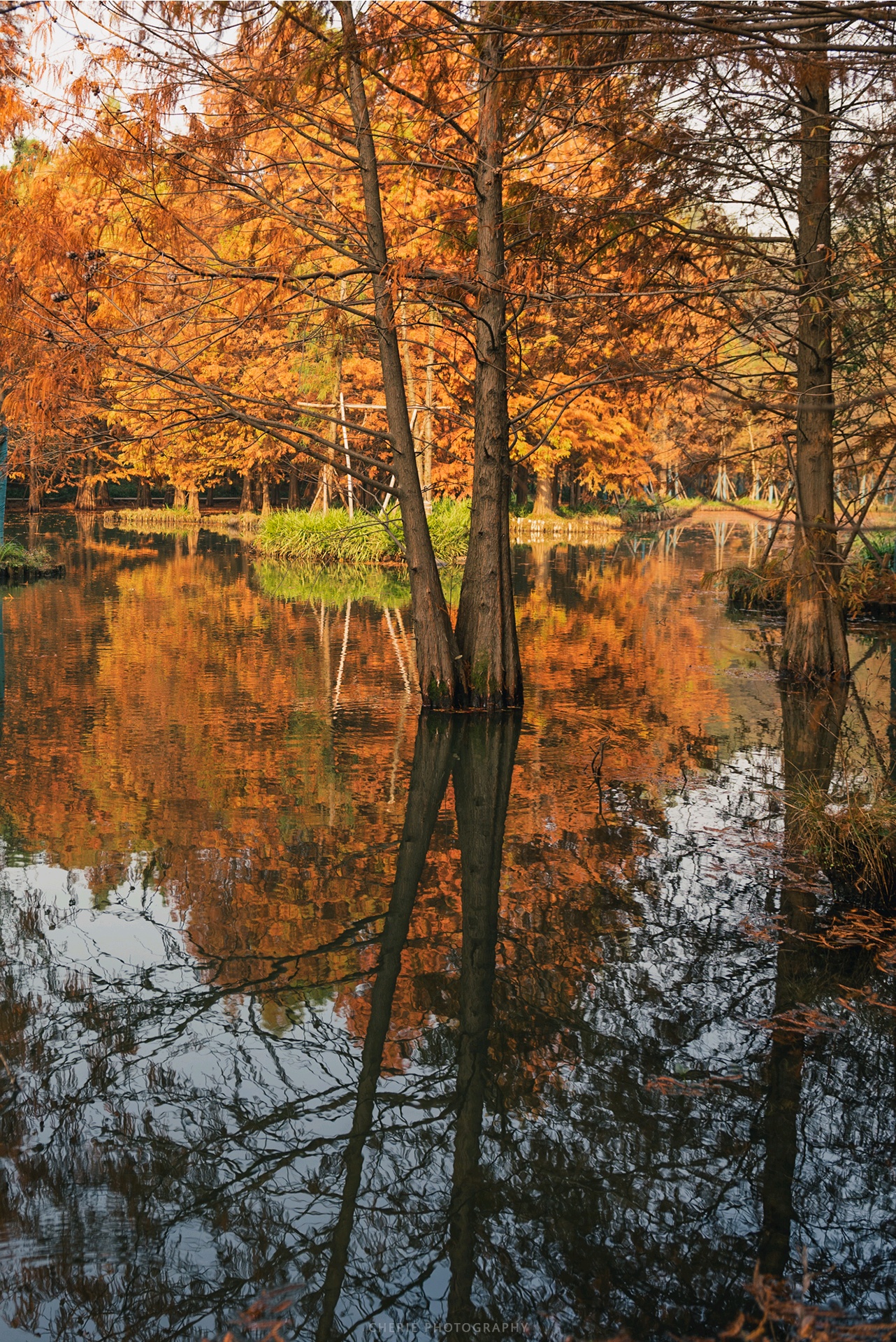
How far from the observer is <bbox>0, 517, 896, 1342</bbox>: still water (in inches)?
126

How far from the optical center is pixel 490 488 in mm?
11195

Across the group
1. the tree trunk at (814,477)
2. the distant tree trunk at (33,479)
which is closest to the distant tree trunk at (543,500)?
the distant tree trunk at (33,479)

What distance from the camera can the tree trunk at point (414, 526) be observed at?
10602mm

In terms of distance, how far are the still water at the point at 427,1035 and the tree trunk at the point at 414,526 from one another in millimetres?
955

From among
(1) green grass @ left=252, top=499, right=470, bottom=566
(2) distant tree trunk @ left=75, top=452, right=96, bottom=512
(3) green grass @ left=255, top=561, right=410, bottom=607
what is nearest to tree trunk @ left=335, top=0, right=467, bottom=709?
(3) green grass @ left=255, top=561, right=410, bottom=607

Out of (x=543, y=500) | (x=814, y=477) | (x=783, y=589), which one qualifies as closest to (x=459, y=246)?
(x=814, y=477)

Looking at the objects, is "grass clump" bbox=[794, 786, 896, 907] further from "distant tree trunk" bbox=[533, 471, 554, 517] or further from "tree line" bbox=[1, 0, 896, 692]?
"distant tree trunk" bbox=[533, 471, 554, 517]

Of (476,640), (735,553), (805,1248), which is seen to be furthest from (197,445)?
(805,1248)

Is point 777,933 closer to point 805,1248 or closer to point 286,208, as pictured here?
point 805,1248

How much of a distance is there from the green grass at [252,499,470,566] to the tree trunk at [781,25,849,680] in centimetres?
1364

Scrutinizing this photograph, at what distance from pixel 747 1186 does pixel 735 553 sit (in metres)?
34.1

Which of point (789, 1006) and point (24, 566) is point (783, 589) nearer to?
point (789, 1006)

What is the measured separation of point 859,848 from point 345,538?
908 inches

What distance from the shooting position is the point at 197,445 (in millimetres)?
39500
